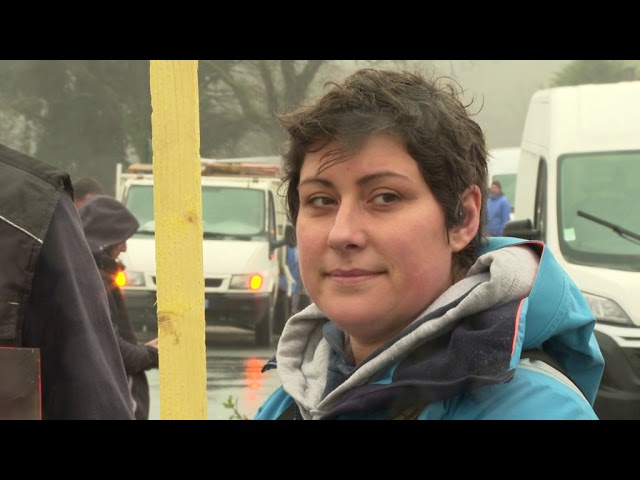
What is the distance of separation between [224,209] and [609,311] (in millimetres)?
8681

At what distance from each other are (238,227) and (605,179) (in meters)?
7.72

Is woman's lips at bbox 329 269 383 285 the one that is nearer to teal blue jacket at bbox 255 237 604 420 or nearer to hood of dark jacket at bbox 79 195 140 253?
teal blue jacket at bbox 255 237 604 420

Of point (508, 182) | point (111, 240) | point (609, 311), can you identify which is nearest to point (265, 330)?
point (609, 311)

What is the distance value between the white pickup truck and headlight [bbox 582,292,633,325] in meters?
7.00

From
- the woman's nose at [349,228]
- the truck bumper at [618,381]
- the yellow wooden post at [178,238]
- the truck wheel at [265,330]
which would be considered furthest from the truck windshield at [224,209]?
the woman's nose at [349,228]

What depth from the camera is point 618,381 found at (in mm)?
6516

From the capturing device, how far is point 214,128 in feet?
76.5

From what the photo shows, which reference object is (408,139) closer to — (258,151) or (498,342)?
(498,342)

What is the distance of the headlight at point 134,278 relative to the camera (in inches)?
503

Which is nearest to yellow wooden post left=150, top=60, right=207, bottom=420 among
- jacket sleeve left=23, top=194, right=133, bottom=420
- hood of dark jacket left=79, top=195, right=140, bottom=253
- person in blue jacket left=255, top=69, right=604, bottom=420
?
jacket sleeve left=23, top=194, right=133, bottom=420

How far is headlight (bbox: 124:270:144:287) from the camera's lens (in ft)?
41.9

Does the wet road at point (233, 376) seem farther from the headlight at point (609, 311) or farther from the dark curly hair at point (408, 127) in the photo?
the dark curly hair at point (408, 127)
